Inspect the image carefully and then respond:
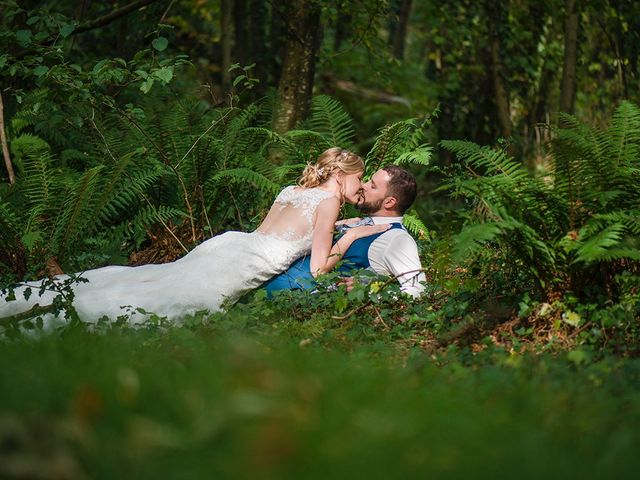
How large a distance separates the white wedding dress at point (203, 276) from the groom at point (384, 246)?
0.12 m

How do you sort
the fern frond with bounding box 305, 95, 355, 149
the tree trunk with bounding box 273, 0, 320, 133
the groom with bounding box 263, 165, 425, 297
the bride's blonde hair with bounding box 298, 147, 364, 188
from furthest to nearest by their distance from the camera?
the tree trunk with bounding box 273, 0, 320, 133 → the fern frond with bounding box 305, 95, 355, 149 → the bride's blonde hair with bounding box 298, 147, 364, 188 → the groom with bounding box 263, 165, 425, 297

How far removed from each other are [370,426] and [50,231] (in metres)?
5.22

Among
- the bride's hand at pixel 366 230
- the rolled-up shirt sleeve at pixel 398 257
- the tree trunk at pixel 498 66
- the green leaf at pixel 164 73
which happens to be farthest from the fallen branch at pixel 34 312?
the tree trunk at pixel 498 66

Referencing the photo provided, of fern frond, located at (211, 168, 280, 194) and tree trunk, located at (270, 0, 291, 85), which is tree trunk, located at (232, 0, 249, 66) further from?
fern frond, located at (211, 168, 280, 194)

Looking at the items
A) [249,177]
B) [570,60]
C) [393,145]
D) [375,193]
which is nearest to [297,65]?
[393,145]

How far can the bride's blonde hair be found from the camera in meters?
6.74

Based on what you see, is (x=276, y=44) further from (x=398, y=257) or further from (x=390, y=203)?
(x=398, y=257)

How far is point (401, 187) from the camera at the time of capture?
7043mm

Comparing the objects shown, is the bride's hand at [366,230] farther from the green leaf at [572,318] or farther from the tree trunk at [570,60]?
the tree trunk at [570,60]

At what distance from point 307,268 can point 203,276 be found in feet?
2.87

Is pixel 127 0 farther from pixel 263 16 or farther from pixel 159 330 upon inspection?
pixel 159 330

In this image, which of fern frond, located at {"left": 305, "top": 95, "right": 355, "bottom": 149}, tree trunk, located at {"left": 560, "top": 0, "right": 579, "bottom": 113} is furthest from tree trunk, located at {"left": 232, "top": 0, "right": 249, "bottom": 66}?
fern frond, located at {"left": 305, "top": 95, "right": 355, "bottom": 149}

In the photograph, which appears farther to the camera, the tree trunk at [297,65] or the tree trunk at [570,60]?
the tree trunk at [570,60]

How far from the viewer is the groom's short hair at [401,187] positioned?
277 inches
